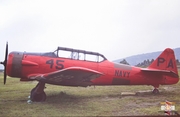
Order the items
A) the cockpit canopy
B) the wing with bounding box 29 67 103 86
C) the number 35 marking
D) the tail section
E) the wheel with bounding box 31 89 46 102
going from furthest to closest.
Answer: the tail section, the cockpit canopy, the number 35 marking, the wheel with bounding box 31 89 46 102, the wing with bounding box 29 67 103 86

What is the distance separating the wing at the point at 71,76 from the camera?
267 inches

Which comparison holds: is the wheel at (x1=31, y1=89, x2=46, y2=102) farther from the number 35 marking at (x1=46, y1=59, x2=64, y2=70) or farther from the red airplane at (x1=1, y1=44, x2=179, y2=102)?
the number 35 marking at (x1=46, y1=59, x2=64, y2=70)

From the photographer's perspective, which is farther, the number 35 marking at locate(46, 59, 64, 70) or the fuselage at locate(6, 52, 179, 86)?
the number 35 marking at locate(46, 59, 64, 70)

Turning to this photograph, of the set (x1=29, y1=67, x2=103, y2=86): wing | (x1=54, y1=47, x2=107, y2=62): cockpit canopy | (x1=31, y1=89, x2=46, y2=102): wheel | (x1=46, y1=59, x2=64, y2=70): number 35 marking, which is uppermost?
(x1=54, y1=47, x2=107, y2=62): cockpit canopy

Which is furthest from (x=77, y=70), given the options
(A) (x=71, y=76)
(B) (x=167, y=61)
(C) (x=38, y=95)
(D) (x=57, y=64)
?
(B) (x=167, y=61)

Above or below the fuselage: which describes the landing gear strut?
below

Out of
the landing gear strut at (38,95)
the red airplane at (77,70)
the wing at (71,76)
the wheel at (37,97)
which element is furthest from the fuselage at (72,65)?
the wheel at (37,97)

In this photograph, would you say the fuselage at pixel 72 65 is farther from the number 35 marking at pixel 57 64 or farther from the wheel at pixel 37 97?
the wheel at pixel 37 97

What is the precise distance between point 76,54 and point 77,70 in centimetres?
195

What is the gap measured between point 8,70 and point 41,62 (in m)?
1.28

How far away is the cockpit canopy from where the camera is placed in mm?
8367

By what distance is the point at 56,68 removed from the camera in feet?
26.6

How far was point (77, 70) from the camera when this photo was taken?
6668 millimetres

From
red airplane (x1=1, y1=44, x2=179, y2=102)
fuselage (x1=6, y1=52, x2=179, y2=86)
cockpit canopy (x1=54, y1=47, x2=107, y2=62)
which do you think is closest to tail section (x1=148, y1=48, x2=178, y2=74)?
red airplane (x1=1, y1=44, x2=179, y2=102)
